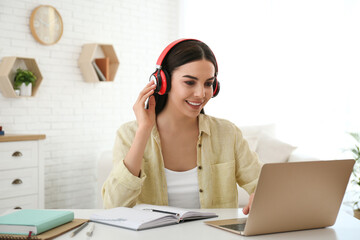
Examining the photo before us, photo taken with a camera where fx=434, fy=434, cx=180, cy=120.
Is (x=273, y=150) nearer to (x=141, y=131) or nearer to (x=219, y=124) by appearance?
(x=219, y=124)

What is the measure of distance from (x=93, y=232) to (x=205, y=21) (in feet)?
14.2

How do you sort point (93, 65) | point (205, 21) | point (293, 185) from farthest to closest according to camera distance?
point (205, 21)
point (93, 65)
point (293, 185)

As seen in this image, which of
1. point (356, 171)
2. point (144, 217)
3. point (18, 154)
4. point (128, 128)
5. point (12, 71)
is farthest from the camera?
point (12, 71)

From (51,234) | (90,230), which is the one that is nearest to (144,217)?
(90,230)

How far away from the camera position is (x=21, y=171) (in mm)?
3523

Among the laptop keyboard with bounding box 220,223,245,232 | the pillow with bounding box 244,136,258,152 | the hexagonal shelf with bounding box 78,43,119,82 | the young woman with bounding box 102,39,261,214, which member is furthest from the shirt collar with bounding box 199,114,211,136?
the hexagonal shelf with bounding box 78,43,119,82

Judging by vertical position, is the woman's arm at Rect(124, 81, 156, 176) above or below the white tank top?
above

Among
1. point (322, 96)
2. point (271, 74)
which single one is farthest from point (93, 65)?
point (322, 96)

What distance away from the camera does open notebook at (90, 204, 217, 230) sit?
1315 millimetres

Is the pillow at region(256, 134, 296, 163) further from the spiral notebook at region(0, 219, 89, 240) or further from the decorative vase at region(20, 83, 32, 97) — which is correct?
the spiral notebook at region(0, 219, 89, 240)

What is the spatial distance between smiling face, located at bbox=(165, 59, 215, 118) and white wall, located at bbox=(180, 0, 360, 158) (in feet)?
8.07

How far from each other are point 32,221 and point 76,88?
335 centimetres

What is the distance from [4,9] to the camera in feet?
12.7

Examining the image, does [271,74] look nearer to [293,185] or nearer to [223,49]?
[223,49]
